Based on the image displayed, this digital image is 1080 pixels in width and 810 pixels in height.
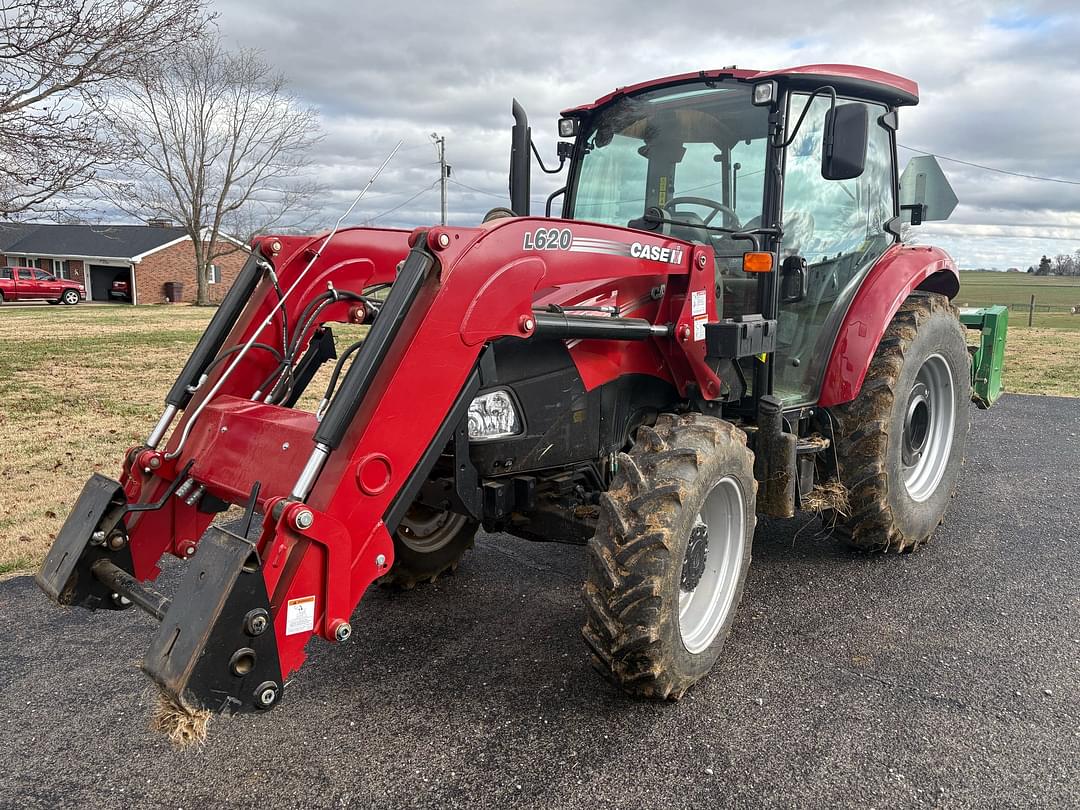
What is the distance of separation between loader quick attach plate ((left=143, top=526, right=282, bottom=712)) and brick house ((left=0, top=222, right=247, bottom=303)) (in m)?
43.1

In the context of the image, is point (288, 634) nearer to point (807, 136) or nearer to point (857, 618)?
point (857, 618)

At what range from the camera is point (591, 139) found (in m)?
4.67

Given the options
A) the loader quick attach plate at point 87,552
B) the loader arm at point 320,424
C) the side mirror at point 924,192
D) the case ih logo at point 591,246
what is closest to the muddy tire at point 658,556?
the loader arm at point 320,424

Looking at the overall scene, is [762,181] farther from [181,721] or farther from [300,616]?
[181,721]

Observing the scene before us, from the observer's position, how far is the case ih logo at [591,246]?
2992mm

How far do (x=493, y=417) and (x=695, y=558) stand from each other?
3.19 feet

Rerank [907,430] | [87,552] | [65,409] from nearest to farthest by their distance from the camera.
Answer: [87,552], [907,430], [65,409]

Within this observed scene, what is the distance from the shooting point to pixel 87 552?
119 inches

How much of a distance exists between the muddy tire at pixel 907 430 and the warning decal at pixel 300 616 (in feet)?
10.1

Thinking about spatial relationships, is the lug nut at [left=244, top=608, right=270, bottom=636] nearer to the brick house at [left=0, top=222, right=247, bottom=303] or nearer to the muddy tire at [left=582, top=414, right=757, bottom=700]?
the muddy tire at [left=582, top=414, right=757, bottom=700]

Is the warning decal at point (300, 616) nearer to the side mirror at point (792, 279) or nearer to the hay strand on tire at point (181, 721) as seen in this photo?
the hay strand on tire at point (181, 721)

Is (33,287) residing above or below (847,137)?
below

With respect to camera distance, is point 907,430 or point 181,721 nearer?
point 181,721

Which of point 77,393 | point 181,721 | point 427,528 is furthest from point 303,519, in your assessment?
point 77,393
